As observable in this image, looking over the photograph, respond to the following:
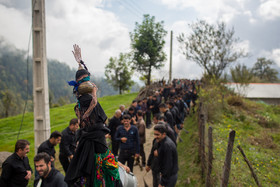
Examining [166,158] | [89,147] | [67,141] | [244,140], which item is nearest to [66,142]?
[67,141]

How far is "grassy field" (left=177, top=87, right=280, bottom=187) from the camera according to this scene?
17.9 feet

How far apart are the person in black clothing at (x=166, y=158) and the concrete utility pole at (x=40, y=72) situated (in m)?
3.83

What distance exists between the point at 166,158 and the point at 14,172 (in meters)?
3.12

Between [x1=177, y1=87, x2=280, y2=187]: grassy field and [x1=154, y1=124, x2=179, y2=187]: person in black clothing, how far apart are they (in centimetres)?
109

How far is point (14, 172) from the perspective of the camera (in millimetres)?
3908

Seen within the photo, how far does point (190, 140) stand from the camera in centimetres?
914

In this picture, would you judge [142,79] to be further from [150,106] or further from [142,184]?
[142,184]

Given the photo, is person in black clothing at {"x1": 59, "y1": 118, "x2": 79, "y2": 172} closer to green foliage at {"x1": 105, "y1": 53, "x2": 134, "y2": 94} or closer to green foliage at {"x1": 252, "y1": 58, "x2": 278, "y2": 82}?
green foliage at {"x1": 105, "y1": 53, "x2": 134, "y2": 94}

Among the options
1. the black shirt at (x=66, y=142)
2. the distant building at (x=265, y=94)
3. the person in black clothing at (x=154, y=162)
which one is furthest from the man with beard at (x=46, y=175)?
the distant building at (x=265, y=94)

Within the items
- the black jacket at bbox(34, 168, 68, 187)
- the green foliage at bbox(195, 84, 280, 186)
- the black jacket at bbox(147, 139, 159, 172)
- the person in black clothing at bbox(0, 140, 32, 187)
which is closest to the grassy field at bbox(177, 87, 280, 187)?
the green foliage at bbox(195, 84, 280, 186)

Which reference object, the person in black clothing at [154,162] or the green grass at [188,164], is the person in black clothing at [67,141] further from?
the green grass at [188,164]

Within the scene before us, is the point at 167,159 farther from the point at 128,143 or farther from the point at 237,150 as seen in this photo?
the point at 237,150

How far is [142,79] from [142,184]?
32034 mm

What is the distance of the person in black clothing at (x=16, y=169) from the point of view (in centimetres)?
377
